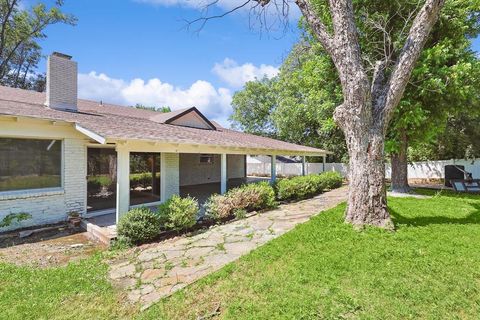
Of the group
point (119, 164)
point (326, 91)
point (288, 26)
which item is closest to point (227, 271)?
point (119, 164)

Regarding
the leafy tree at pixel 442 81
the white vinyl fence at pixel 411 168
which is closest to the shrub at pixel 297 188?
the leafy tree at pixel 442 81

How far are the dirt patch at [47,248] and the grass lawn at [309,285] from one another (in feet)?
1.63

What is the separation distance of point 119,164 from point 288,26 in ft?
22.3

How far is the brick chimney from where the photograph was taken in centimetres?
945

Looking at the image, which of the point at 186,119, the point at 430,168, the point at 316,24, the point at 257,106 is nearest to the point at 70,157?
the point at 186,119

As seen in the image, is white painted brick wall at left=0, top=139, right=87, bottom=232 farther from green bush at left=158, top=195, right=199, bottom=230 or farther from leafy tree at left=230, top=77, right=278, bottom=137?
leafy tree at left=230, top=77, right=278, bottom=137

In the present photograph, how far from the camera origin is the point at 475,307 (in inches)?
131

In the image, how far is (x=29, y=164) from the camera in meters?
7.45

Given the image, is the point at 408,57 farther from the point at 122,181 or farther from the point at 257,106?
the point at 257,106

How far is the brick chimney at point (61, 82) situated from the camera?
9453 millimetres

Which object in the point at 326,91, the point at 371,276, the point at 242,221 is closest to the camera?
the point at 371,276

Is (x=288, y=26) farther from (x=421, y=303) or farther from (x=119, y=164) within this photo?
(x=421, y=303)

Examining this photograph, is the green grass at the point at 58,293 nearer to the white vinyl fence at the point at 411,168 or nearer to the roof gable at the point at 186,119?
the roof gable at the point at 186,119

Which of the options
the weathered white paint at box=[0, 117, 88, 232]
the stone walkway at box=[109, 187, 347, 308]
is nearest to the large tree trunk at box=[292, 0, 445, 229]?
the stone walkway at box=[109, 187, 347, 308]
